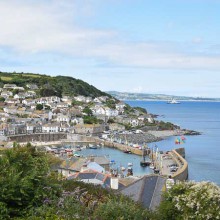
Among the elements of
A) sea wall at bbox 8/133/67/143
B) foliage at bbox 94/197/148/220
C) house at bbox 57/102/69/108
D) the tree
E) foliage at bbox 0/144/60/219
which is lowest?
sea wall at bbox 8/133/67/143

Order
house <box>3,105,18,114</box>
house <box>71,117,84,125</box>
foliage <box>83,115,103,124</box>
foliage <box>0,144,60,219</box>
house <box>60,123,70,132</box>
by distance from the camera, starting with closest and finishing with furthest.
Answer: foliage <box>0,144,60,219</box>, house <box>60,123,70,132</box>, house <box>71,117,84,125</box>, foliage <box>83,115,103,124</box>, house <box>3,105,18,114</box>

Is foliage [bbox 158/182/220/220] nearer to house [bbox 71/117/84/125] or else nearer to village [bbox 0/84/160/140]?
village [bbox 0/84/160/140]

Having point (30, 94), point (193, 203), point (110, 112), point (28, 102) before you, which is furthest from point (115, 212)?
point (30, 94)

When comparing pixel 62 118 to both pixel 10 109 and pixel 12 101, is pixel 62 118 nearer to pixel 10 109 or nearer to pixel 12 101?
pixel 10 109

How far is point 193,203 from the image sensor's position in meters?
9.46

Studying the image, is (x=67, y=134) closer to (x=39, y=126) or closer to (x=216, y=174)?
(x=39, y=126)

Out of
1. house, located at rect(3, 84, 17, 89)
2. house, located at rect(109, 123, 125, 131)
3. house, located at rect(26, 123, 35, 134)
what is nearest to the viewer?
house, located at rect(26, 123, 35, 134)

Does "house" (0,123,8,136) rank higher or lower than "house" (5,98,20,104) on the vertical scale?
lower

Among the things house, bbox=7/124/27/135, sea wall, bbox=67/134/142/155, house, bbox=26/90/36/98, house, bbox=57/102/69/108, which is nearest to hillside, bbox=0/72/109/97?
house, bbox=26/90/36/98

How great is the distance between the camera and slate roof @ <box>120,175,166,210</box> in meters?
14.5

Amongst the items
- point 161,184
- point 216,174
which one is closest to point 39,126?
point 216,174

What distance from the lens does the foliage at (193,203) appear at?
9.29m

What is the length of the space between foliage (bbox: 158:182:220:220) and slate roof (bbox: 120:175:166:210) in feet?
12.2

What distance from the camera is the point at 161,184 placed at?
55.8 ft
